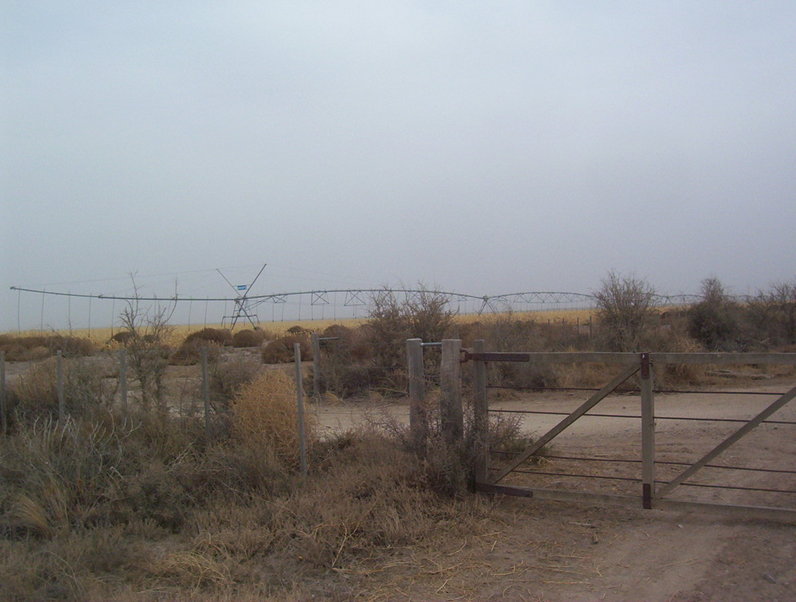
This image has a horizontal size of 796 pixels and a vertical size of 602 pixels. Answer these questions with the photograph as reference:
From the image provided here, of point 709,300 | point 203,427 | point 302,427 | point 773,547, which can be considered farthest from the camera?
point 709,300

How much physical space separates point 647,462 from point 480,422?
1730 millimetres

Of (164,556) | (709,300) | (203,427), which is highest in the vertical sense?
(709,300)

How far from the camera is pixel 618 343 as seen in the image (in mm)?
23375

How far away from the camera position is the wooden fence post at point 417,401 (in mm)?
7539

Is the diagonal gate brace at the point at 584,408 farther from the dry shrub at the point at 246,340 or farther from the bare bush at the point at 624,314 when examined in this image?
the dry shrub at the point at 246,340

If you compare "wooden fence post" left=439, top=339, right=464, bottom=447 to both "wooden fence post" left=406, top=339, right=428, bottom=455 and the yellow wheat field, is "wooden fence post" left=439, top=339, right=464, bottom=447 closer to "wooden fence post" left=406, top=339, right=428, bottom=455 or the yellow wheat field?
"wooden fence post" left=406, top=339, right=428, bottom=455

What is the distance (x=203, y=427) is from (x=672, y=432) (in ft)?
23.9

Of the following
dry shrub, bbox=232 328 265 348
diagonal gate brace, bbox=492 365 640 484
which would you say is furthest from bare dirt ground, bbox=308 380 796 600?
dry shrub, bbox=232 328 265 348

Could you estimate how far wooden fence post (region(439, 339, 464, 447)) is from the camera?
24.7 ft

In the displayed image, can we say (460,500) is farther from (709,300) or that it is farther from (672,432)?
(709,300)

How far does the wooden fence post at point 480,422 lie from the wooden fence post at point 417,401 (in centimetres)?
55

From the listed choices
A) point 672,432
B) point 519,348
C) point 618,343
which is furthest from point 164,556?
point 618,343

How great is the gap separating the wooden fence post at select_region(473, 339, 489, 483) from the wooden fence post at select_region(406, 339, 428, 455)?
550 mm

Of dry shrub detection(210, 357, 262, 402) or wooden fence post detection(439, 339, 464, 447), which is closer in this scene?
wooden fence post detection(439, 339, 464, 447)
